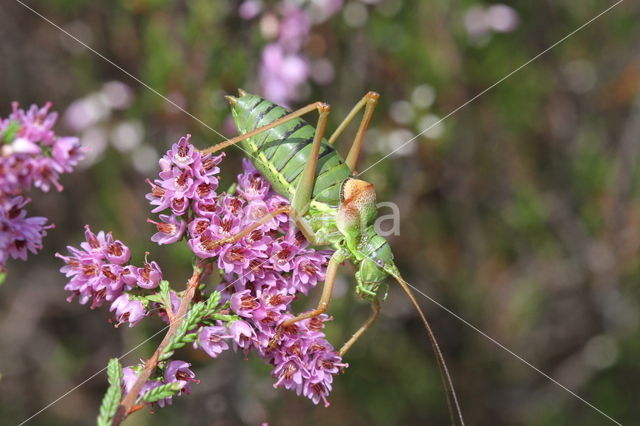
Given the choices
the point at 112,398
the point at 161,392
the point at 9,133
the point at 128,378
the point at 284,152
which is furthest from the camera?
the point at 284,152

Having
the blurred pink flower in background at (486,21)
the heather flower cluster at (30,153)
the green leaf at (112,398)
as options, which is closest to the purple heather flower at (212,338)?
the green leaf at (112,398)

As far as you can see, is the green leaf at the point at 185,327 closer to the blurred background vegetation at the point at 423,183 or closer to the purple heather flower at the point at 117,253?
the purple heather flower at the point at 117,253

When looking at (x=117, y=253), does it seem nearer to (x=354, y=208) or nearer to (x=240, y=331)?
(x=240, y=331)

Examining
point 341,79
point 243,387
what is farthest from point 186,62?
point 243,387

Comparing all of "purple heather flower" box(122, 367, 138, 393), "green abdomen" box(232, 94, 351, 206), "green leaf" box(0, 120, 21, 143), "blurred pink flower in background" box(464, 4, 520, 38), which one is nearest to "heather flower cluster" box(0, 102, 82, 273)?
"green leaf" box(0, 120, 21, 143)

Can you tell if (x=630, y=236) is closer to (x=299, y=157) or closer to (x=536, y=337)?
(x=536, y=337)

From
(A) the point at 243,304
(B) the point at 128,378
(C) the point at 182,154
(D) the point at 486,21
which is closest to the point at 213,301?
(A) the point at 243,304
